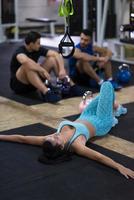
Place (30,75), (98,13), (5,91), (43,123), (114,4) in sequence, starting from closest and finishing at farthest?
(43,123) → (30,75) → (5,91) → (98,13) → (114,4)

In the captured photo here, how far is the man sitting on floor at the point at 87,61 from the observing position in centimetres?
505

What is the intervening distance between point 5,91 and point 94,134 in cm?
200

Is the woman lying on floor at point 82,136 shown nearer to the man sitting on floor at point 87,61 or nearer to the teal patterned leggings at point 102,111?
the teal patterned leggings at point 102,111

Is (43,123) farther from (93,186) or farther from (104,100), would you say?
(93,186)

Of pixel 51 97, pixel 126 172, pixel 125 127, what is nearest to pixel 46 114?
pixel 51 97

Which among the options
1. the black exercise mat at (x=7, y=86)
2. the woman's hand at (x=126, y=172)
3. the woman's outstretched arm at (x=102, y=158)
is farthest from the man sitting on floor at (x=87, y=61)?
the woman's hand at (x=126, y=172)

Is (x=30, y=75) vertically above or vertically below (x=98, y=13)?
below

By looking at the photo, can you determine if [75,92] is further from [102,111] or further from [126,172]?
[126,172]

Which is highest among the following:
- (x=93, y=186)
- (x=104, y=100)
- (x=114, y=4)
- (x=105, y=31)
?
(x=114, y=4)

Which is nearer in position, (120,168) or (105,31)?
(120,168)

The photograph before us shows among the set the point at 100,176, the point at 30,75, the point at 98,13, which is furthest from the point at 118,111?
the point at 98,13

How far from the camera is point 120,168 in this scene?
9.27 ft

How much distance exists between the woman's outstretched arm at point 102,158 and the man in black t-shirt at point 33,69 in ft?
5.06

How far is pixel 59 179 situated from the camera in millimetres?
2771
